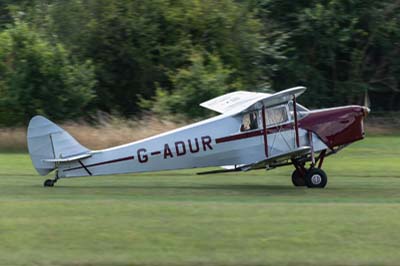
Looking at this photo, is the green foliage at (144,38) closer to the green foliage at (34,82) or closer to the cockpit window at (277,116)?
the green foliage at (34,82)

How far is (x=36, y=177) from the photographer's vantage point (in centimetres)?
2142

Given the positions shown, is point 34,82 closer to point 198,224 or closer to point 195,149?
point 195,149

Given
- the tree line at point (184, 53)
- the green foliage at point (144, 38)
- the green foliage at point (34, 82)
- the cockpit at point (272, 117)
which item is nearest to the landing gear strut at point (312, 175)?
the cockpit at point (272, 117)

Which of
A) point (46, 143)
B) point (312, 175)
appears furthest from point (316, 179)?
point (46, 143)

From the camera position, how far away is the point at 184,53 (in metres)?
36.4

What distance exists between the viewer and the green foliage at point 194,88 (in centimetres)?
3250

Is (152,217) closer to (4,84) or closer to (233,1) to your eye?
(4,84)

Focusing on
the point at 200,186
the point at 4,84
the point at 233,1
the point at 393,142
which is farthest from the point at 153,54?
the point at 200,186

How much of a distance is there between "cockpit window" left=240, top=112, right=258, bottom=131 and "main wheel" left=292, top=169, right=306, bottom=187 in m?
1.53

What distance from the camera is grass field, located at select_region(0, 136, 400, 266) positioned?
33.6ft

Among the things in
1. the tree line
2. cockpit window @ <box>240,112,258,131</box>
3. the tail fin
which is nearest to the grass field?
the tail fin

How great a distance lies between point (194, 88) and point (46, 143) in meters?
15.0

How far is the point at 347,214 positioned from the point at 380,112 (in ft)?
108

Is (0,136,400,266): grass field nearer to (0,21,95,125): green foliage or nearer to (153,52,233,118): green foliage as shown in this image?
(0,21,95,125): green foliage
